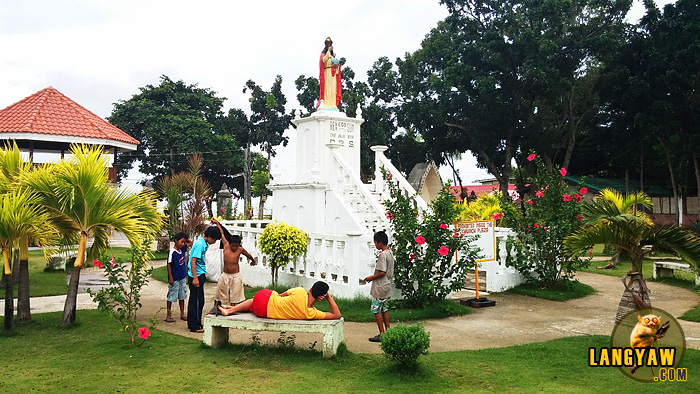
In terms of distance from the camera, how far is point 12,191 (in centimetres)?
852

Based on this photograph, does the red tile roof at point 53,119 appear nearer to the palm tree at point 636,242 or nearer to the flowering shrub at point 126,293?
the flowering shrub at point 126,293

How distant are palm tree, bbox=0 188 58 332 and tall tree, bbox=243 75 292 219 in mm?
36400

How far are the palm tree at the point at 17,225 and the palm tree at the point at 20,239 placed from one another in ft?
0.70

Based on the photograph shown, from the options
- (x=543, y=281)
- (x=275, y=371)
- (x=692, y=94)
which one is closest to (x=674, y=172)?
(x=692, y=94)

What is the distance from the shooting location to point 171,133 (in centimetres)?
4044

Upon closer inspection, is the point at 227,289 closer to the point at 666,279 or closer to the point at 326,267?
the point at 326,267

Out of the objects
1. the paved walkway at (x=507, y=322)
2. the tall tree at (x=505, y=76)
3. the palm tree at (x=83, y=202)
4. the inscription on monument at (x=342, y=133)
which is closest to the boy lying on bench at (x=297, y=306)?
the paved walkway at (x=507, y=322)

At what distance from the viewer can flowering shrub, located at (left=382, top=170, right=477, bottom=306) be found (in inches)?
383

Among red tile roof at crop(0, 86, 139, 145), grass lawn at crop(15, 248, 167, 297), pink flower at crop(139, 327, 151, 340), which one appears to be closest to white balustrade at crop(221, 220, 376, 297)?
pink flower at crop(139, 327, 151, 340)

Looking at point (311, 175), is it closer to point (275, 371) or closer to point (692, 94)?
point (275, 371)

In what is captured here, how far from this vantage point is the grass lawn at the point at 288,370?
18.5 ft

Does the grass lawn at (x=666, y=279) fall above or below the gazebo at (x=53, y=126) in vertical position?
below

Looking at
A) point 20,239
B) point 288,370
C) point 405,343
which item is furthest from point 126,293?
point 405,343

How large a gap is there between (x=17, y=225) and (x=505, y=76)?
2767 cm
